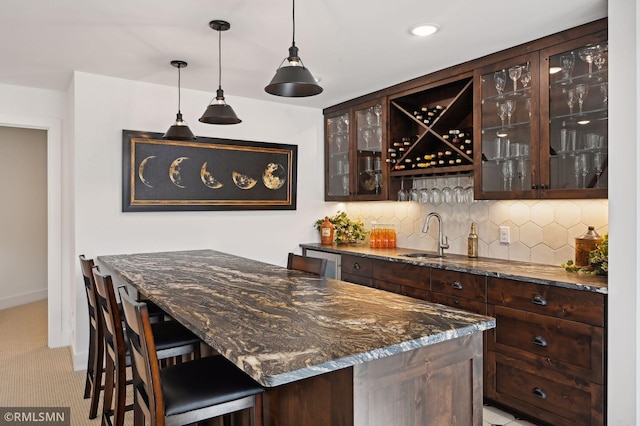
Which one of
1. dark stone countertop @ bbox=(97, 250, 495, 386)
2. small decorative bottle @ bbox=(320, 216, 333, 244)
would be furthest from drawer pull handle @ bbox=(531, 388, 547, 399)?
small decorative bottle @ bbox=(320, 216, 333, 244)

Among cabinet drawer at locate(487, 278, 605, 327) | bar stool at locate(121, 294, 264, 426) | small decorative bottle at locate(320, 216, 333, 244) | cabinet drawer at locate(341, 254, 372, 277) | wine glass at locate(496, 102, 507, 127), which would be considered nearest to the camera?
bar stool at locate(121, 294, 264, 426)

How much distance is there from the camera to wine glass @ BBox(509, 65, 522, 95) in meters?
3.10

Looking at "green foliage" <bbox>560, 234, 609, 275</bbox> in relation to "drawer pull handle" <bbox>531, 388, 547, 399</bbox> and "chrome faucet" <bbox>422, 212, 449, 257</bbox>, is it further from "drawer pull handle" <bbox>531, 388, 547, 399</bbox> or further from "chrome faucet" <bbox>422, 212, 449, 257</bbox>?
"chrome faucet" <bbox>422, 212, 449, 257</bbox>

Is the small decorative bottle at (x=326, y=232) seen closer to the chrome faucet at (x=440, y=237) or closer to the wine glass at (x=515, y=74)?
the chrome faucet at (x=440, y=237)

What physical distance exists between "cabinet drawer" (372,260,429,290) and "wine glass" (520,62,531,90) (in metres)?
1.43

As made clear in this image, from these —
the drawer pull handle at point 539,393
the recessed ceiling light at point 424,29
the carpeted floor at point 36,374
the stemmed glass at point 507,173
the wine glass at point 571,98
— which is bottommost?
the carpeted floor at point 36,374

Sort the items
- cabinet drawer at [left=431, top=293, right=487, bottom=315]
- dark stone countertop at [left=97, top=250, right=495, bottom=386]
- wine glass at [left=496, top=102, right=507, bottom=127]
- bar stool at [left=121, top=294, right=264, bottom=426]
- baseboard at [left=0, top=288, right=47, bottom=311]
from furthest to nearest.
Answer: baseboard at [left=0, top=288, right=47, bottom=311], wine glass at [left=496, top=102, right=507, bottom=127], cabinet drawer at [left=431, top=293, right=487, bottom=315], bar stool at [left=121, top=294, right=264, bottom=426], dark stone countertop at [left=97, top=250, right=495, bottom=386]

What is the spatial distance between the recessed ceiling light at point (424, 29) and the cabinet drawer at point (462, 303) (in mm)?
1743

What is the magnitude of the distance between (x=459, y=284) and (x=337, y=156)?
85.9 inches

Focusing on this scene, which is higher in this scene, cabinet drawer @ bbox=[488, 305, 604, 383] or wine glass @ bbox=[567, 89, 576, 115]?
wine glass @ bbox=[567, 89, 576, 115]

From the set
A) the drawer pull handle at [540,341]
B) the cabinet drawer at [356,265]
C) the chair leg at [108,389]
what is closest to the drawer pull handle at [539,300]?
the drawer pull handle at [540,341]

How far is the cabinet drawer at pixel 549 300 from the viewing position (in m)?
2.42

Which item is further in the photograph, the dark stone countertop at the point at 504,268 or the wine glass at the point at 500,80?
the wine glass at the point at 500,80

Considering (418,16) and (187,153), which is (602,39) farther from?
(187,153)
